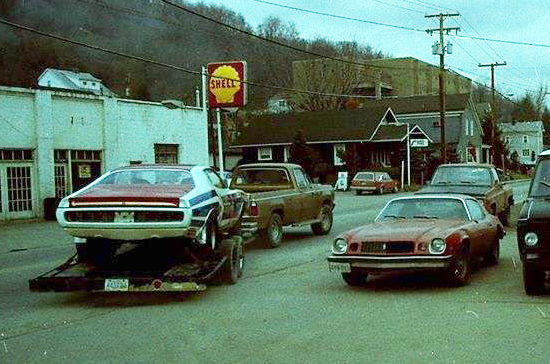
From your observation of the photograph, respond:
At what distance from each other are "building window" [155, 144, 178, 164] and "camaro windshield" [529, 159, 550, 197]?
2812cm

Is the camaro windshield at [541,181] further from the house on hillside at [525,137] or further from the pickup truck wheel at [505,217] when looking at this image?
the house on hillside at [525,137]

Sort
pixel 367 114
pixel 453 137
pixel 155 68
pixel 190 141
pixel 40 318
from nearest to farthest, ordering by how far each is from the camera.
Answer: pixel 40 318 → pixel 190 141 → pixel 155 68 → pixel 367 114 → pixel 453 137

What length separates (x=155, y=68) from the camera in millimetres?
57375

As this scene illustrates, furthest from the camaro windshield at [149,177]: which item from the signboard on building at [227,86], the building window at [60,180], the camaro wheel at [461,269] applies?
the signboard on building at [227,86]

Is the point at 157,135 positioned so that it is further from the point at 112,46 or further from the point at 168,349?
the point at 168,349

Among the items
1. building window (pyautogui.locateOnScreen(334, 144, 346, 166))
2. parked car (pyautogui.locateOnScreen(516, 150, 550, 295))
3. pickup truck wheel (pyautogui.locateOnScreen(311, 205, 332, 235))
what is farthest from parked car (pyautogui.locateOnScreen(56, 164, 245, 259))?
building window (pyautogui.locateOnScreen(334, 144, 346, 166))

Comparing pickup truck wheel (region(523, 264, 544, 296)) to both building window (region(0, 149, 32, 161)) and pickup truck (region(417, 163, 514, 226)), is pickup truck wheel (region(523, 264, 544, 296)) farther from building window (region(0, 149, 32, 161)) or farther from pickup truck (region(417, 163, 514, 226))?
building window (region(0, 149, 32, 161))

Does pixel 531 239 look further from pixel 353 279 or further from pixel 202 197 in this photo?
pixel 202 197

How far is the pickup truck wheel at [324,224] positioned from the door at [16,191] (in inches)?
586

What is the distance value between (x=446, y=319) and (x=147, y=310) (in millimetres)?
3729

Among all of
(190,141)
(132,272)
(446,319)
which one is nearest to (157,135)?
(190,141)

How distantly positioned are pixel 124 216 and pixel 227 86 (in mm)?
31588

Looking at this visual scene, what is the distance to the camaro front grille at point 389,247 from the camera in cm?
1019

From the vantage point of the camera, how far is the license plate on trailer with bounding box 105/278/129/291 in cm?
966
